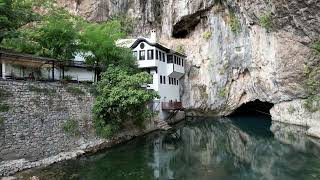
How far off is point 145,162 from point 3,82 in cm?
937

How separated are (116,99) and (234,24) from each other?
22.6 metres

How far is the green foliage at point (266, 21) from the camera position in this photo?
32.5 m

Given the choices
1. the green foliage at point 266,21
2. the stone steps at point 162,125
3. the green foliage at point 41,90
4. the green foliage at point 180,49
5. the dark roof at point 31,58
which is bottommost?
the stone steps at point 162,125

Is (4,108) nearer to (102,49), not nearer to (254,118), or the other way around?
(102,49)

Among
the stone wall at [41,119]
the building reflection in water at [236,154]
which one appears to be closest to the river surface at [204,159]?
the building reflection in water at [236,154]

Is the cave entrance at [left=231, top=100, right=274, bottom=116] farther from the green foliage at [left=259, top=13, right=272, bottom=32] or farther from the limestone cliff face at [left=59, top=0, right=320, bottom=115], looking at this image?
the green foliage at [left=259, top=13, right=272, bottom=32]

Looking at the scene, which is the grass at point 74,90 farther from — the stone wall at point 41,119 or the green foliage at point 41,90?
the green foliage at point 41,90

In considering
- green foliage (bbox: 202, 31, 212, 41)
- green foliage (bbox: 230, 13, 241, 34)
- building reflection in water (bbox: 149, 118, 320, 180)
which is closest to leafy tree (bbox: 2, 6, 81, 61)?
building reflection in water (bbox: 149, 118, 320, 180)

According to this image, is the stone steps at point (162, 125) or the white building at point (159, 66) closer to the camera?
the stone steps at point (162, 125)

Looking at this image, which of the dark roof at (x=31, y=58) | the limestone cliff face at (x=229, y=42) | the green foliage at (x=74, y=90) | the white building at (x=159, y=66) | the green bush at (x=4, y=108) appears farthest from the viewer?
the white building at (x=159, y=66)

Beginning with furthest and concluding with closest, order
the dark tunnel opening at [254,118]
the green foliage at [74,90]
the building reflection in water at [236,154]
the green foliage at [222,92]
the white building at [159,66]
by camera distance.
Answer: the green foliage at [222,92] < the white building at [159,66] < the dark tunnel opening at [254,118] < the green foliage at [74,90] < the building reflection in water at [236,154]

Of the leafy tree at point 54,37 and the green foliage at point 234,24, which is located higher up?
the green foliage at point 234,24

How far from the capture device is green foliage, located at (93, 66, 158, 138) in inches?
1008

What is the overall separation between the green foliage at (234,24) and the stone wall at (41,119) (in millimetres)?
23398
